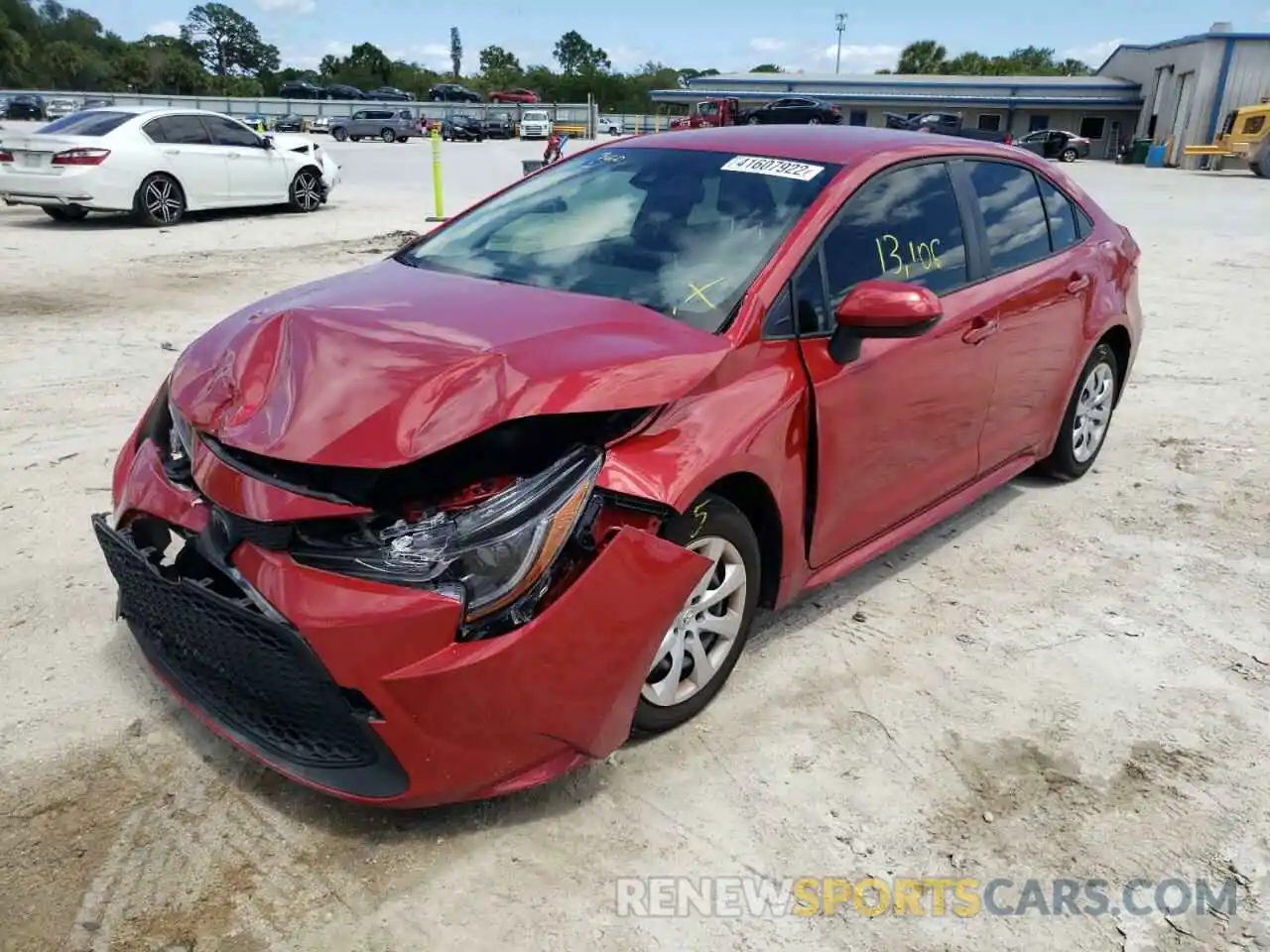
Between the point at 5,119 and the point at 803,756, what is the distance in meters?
55.3

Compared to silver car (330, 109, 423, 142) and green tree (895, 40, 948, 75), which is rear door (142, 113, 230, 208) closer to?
silver car (330, 109, 423, 142)

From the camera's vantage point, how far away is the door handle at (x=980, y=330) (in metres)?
3.74

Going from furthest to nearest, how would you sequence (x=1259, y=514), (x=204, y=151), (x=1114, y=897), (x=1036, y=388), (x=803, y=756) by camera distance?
(x=204, y=151), (x=1259, y=514), (x=1036, y=388), (x=803, y=756), (x=1114, y=897)

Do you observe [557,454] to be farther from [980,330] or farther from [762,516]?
[980,330]

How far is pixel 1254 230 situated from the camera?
16.0 metres

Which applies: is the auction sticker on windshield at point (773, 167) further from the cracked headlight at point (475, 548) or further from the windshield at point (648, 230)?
the cracked headlight at point (475, 548)

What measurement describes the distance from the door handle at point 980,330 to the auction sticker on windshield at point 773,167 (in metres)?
0.87

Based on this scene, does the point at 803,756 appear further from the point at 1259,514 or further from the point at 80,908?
the point at 1259,514

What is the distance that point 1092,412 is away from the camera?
5.09 m

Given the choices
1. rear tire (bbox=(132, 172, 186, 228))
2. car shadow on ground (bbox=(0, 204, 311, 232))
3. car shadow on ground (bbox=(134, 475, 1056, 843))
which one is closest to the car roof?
car shadow on ground (bbox=(134, 475, 1056, 843))

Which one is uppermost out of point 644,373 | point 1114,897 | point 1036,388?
point 644,373

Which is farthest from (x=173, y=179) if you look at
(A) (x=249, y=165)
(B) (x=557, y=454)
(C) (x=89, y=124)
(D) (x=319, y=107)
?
(D) (x=319, y=107)

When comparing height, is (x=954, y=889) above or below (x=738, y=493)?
below

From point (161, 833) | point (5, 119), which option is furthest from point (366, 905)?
point (5, 119)
